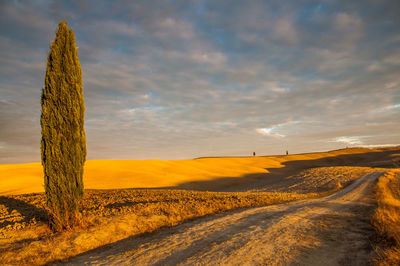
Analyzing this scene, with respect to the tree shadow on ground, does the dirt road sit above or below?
below

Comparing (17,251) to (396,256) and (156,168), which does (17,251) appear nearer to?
(396,256)

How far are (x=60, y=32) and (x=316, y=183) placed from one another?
77.5 ft

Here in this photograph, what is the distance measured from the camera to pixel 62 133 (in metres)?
8.94

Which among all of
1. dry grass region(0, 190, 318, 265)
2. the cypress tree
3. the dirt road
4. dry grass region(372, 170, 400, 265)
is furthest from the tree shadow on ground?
dry grass region(372, 170, 400, 265)

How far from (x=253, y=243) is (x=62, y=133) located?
740 centimetres

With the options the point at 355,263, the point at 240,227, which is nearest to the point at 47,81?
the point at 240,227

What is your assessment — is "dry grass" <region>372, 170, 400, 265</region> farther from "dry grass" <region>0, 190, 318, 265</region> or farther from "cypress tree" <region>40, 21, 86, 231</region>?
"cypress tree" <region>40, 21, 86, 231</region>

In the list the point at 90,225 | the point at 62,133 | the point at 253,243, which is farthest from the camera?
the point at 90,225

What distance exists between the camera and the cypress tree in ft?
28.9

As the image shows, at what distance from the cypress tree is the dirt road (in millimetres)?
2663

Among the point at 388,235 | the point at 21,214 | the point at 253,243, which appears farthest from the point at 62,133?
the point at 388,235

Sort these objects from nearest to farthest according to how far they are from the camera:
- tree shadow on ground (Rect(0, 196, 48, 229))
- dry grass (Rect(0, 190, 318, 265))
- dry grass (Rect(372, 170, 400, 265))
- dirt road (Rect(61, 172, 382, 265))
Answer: dry grass (Rect(372, 170, 400, 265)), dirt road (Rect(61, 172, 382, 265)), dry grass (Rect(0, 190, 318, 265)), tree shadow on ground (Rect(0, 196, 48, 229))

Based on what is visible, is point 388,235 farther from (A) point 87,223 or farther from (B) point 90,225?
(A) point 87,223

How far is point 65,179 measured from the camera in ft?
29.3
